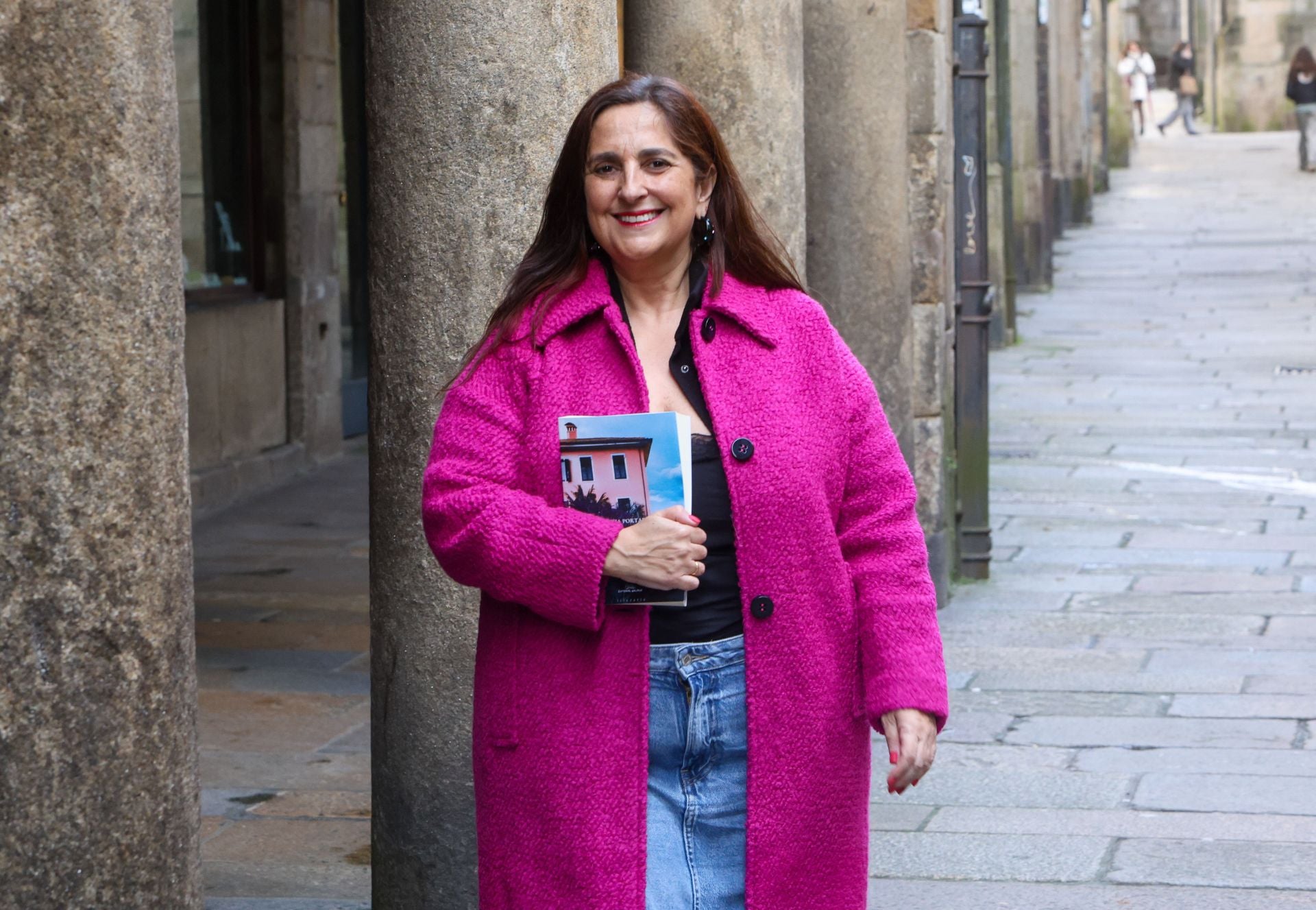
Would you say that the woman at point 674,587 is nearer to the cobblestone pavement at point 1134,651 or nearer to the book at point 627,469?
the book at point 627,469

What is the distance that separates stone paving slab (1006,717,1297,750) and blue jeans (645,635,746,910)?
131 inches

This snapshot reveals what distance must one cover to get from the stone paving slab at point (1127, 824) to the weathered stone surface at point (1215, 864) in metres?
0.07

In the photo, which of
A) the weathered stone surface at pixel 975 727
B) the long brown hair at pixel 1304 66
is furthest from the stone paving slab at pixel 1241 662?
the long brown hair at pixel 1304 66

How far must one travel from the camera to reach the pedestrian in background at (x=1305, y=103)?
31141 mm

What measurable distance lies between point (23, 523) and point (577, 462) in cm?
69

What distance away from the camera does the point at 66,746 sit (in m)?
2.58

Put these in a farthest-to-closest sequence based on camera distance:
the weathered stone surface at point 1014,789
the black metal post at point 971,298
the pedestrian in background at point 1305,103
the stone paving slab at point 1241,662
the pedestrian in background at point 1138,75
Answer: the pedestrian in background at point 1138,75, the pedestrian in background at point 1305,103, the black metal post at point 971,298, the stone paving slab at point 1241,662, the weathered stone surface at point 1014,789

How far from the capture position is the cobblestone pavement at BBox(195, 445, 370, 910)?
16.6 ft

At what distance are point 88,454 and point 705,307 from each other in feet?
2.80

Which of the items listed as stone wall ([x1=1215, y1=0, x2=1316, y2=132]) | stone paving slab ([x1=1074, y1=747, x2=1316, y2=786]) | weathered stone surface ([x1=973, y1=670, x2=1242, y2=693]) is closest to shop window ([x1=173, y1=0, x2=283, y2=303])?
weathered stone surface ([x1=973, y1=670, x2=1242, y2=693])

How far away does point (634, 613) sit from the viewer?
9.22 feet

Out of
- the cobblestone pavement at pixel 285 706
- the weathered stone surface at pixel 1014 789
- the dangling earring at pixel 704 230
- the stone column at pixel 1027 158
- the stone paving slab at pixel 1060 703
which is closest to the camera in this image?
the dangling earring at pixel 704 230

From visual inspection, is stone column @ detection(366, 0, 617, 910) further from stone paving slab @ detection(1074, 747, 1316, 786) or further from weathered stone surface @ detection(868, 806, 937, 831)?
stone paving slab @ detection(1074, 747, 1316, 786)

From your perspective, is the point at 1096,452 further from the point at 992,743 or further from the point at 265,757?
the point at 265,757
